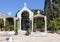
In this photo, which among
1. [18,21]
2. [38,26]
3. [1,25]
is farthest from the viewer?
[38,26]

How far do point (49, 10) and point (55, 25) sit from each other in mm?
10502

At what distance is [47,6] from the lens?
137 feet

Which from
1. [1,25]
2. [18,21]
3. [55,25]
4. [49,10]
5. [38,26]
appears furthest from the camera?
[49,10]

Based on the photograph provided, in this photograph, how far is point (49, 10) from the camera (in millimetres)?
40594

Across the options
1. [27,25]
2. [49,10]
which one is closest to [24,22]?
[27,25]

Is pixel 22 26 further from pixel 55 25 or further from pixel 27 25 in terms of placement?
pixel 55 25

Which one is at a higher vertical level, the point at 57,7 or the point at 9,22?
the point at 57,7

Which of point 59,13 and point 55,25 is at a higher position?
point 59,13

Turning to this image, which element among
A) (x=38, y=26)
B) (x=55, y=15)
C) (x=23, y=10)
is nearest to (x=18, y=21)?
(x=23, y=10)

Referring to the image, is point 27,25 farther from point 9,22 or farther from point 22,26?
point 9,22

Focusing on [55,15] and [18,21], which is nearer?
[18,21]

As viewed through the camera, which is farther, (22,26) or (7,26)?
(22,26)

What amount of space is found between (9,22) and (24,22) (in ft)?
9.25

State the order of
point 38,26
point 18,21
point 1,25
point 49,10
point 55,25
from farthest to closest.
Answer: point 49,10 → point 38,26 → point 1,25 → point 18,21 → point 55,25
